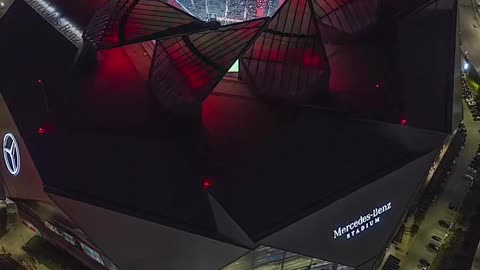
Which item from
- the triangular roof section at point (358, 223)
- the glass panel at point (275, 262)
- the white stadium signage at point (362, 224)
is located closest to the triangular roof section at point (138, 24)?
the triangular roof section at point (358, 223)

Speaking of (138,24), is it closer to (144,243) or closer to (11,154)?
(11,154)

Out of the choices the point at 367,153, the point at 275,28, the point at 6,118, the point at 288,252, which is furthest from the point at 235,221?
the point at 6,118

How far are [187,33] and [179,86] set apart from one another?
5.95 m

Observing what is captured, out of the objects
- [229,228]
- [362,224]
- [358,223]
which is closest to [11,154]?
[229,228]

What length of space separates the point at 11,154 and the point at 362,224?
31.4 m

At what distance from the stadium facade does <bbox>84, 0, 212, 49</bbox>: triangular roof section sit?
156 mm

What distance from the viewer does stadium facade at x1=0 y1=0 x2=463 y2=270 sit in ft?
135

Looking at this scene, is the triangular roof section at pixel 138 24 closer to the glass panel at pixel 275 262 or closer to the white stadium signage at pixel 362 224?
the glass panel at pixel 275 262

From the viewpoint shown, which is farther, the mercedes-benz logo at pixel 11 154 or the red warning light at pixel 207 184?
the mercedes-benz logo at pixel 11 154

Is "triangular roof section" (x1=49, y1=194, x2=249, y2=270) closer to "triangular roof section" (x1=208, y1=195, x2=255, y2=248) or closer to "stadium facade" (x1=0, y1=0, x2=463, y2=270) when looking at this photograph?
"stadium facade" (x1=0, y1=0, x2=463, y2=270)

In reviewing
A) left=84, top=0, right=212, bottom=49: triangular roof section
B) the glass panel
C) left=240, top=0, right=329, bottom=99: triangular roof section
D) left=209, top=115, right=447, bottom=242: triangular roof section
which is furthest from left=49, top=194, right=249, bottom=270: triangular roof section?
left=240, top=0, right=329, bottom=99: triangular roof section

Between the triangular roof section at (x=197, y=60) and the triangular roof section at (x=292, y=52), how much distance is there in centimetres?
315

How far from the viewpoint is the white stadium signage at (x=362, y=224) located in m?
43.3

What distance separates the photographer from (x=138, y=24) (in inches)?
1837
